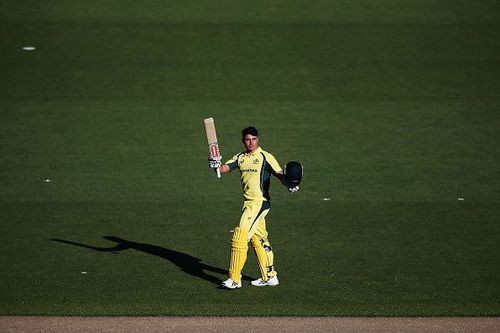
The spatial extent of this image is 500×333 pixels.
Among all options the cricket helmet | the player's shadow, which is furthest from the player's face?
the player's shadow

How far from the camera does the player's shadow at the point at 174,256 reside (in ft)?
47.7

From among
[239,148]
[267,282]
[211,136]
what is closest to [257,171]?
[211,136]

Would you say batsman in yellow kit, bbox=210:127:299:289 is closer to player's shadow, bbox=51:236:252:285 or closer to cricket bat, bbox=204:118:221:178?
cricket bat, bbox=204:118:221:178

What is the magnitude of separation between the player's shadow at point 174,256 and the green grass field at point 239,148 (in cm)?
5

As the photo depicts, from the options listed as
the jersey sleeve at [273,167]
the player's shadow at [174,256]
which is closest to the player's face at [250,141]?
the jersey sleeve at [273,167]

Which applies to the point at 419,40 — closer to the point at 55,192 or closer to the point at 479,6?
the point at 479,6

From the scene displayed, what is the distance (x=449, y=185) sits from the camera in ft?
62.7

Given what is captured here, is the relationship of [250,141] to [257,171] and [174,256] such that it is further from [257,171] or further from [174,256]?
[174,256]

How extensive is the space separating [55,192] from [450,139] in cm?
835

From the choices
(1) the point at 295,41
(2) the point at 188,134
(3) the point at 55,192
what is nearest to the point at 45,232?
(3) the point at 55,192

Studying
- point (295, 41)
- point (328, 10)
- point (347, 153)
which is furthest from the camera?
point (328, 10)

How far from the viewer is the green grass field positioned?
14039mm

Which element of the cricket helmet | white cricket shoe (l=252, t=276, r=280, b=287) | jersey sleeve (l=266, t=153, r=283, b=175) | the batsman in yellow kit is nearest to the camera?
the cricket helmet

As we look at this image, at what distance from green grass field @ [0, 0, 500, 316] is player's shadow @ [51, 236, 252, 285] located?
0.05 metres
